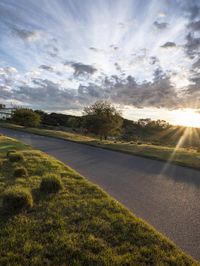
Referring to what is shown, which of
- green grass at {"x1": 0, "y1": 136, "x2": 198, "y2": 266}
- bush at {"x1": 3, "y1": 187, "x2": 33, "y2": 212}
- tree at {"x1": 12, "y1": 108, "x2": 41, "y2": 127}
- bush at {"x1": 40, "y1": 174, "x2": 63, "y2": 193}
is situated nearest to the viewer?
green grass at {"x1": 0, "y1": 136, "x2": 198, "y2": 266}

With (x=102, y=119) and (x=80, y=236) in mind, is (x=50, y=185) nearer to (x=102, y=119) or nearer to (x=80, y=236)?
(x=80, y=236)

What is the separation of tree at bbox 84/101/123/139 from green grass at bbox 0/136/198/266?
24.0 m

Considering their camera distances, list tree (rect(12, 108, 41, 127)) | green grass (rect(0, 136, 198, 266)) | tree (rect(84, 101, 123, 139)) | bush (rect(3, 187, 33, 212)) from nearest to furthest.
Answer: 1. green grass (rect(0, 136, 198, 266))
2. bush (rect(3, 187, 33, 212))
3. tree (rect(84, 101, 123, 139))
4. tree (rect(12, 108, 41, 127))

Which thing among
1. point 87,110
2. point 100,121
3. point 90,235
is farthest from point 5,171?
point 87,110

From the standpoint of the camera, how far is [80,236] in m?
4.20

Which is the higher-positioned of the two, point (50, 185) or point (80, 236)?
point (50, 185)

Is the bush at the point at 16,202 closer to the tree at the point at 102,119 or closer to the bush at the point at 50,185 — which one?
the bush at the point at 50,185

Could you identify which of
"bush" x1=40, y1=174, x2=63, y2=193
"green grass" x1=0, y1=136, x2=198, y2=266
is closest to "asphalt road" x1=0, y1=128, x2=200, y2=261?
"green grass" x1=0, y1=136, x2=198, y2=266

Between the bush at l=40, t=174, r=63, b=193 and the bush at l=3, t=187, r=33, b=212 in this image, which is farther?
the bush at l=40, t=174, r=63, b=193

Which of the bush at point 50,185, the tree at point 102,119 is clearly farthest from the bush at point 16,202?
the tree at point 102,119

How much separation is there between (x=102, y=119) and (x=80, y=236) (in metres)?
26.1

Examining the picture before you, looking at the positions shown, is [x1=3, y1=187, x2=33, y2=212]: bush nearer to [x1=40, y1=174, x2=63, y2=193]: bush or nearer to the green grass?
the green grass

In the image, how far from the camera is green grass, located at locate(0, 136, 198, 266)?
3.54 meters

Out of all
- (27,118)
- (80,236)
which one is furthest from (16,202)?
(27,118)
